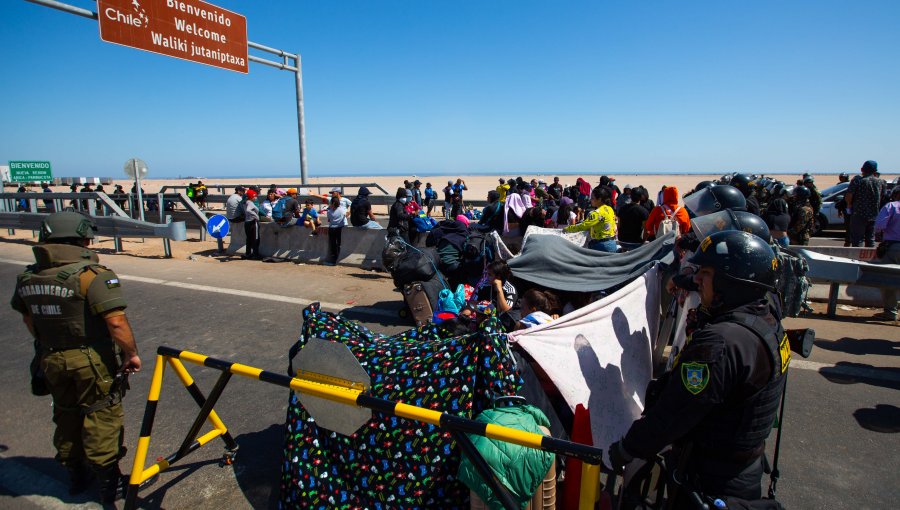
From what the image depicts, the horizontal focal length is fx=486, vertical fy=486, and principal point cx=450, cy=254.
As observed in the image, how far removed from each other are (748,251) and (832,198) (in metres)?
20.1

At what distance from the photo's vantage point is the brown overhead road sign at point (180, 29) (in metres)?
11.0

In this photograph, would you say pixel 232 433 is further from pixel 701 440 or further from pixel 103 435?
pixel 701 440

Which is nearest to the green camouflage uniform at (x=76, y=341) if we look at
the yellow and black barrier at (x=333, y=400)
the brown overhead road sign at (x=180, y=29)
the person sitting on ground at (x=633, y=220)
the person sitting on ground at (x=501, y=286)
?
the yellow and black barrier at (x=333, y=400)

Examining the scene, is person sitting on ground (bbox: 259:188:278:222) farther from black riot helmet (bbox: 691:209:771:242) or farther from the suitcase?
black riot helmet (bbox: 691:209:771:242)

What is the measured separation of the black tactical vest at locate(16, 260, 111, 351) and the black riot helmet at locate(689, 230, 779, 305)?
12.6 feet

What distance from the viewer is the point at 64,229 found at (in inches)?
129

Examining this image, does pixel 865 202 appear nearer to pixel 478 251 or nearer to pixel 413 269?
pixel 478 251

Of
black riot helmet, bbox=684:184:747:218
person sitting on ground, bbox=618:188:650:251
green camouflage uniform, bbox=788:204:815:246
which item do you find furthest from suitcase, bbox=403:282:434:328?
green camouflage uniform, bbox=788:204:815:246

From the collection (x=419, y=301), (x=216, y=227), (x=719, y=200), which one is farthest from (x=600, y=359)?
(x=216, y=227)

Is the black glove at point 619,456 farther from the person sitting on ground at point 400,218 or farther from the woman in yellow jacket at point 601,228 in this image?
the person sitting on ground at point 400,218

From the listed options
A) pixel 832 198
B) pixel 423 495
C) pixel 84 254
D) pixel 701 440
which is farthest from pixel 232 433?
pixel 832 198

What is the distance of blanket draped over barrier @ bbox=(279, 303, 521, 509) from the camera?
2.89m

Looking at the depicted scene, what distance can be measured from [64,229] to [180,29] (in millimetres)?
11550

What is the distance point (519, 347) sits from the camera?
3.37 meters
